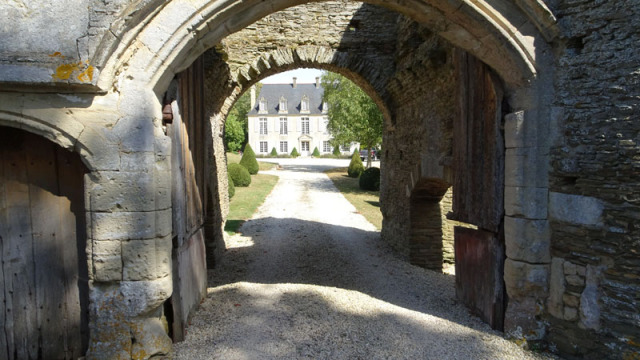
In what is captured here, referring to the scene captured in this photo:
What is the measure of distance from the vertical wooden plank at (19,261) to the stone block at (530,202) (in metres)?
4.30

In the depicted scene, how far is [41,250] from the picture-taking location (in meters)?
3.07

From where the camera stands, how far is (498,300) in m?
3.70

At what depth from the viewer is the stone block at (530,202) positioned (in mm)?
3281

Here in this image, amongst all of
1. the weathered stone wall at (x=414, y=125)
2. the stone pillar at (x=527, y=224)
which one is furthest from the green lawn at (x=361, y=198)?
the stone pillar at (x=527, y=224)

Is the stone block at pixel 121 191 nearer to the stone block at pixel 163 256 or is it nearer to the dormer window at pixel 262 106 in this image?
the stone block at pixel 163 256

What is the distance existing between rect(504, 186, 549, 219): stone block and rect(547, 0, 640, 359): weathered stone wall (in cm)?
7

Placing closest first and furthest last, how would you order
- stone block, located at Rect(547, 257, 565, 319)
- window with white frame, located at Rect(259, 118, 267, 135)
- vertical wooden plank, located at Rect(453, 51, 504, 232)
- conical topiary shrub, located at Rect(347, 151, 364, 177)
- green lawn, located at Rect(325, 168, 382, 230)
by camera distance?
1. stone block, located at Rect(547, 257, 565, 319)
2. vertical wooden plank, located at Rect(453, 51, 504, 232)
3. green lawn, located at Rect(325, 168, 382, 230)
4. conical topiary shrub, located at Rect(347, 151, 364, 177)
5. window with white frame, located at Rect(259, 118, 267, 135)

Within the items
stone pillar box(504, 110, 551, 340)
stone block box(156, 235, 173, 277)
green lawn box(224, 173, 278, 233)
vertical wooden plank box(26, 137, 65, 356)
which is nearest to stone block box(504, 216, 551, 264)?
stone pillar box(504, 110, 551, 340)

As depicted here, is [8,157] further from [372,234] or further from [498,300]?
[372,234]

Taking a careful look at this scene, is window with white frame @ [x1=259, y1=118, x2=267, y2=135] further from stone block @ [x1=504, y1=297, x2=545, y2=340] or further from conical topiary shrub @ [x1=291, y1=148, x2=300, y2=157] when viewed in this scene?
stone block @ [x1=504, y1=297, x2=545, y2=340]

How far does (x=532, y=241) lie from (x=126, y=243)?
3.53 meters

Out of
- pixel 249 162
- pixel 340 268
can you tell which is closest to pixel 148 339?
pixel 340 268

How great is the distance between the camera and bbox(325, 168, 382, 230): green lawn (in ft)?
40.5

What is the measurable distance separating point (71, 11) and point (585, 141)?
13.7 ft
